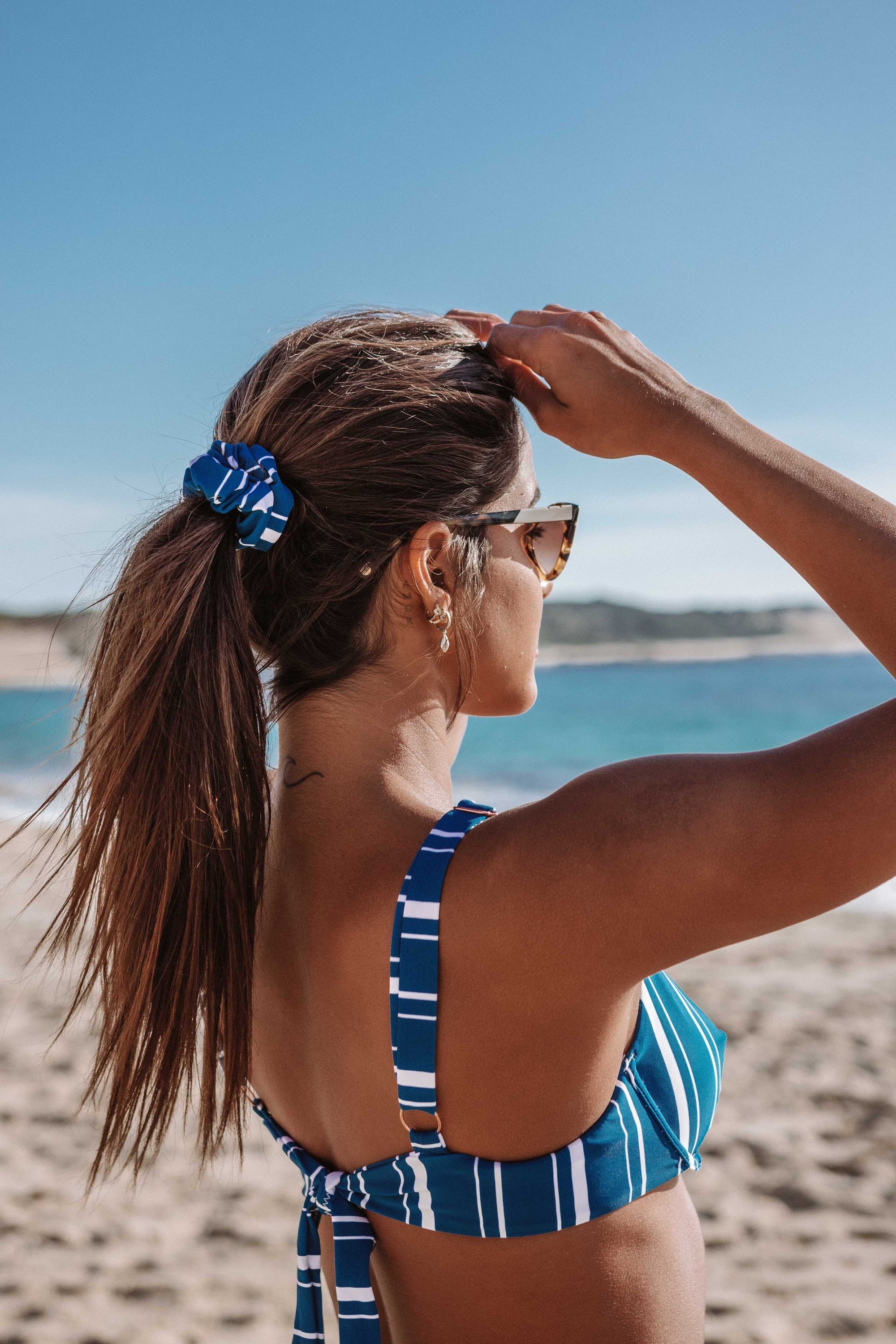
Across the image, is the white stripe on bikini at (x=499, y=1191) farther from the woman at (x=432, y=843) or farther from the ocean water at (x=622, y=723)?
the ocean water at (x=622, y=723)

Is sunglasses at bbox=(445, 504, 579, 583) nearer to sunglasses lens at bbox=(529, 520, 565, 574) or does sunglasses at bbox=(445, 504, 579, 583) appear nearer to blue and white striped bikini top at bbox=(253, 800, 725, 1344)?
sunglasses lens at bbox=(529, 520, 565, 574)

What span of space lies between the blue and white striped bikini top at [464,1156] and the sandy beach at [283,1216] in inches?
63.0

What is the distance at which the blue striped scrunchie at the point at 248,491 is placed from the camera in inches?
50.8

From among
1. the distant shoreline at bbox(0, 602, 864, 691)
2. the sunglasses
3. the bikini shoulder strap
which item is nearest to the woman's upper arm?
the bikini shoulder strap

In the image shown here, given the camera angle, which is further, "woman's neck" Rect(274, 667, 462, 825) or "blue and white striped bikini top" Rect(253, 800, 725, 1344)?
"woman's neck" Rect(274, 667, 462, 825)

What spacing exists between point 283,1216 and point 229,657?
2775 millimetres

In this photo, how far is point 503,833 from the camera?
3.41 ft

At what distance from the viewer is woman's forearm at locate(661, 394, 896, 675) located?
1204mm

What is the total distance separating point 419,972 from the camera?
1.05 metres

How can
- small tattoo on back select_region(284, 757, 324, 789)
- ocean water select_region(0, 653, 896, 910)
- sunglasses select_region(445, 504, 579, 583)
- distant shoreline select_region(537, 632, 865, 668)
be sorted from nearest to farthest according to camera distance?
small tattoo on back select_region(284, 757, 324, 789) < sunglasses select_region(445, 504, 579, 583) < ocean water select_region(0, 653, 896, 910) < distant shoreline select_region(537, 632, 865, 668)

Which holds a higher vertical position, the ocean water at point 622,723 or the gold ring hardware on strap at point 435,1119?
the gold ring hardware on strap at point 435,1119

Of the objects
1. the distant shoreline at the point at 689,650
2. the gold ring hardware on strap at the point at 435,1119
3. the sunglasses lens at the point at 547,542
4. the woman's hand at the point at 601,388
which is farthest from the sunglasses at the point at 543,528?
the distant shoreline at the point at 689,650

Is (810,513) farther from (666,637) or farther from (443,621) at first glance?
(666,637)

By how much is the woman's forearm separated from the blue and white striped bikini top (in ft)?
1.71
